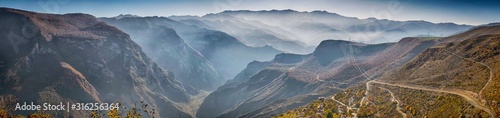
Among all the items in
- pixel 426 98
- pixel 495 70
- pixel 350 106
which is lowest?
pixel 350 106

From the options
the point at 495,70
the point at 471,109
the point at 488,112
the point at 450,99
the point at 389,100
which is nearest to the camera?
the point at 488,112

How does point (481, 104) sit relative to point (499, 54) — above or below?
below

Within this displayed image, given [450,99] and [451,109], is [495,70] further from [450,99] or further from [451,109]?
[451,109]

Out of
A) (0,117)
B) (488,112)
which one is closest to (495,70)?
(488,112)

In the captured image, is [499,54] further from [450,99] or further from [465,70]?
[450,99]

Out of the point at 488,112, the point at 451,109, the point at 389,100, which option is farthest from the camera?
the point at 389,100

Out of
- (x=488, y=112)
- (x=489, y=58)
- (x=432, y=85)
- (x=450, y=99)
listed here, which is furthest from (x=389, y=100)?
(x=488, y=112)

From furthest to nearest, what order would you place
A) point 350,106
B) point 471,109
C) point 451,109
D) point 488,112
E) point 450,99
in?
point 350,106 < point 450,99 < point 451,109 < point 471,109 < point 488,112

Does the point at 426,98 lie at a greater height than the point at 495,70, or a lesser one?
lesser

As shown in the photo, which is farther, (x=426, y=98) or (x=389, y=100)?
(x=389, y=100)
